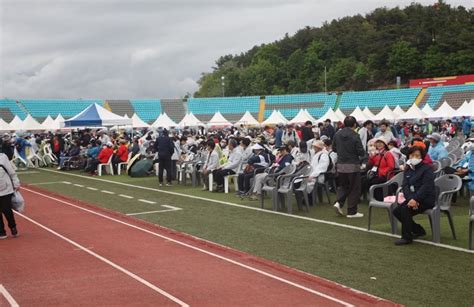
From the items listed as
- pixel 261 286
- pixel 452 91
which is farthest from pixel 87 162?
pixel 452 91

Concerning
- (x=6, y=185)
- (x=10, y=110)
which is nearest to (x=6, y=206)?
(x=6, y=185)

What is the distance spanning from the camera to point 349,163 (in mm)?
10922

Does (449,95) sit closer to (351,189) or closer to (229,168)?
(229,168)

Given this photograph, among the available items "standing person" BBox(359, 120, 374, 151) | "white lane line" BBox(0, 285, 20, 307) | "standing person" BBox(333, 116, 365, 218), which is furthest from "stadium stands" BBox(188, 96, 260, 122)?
"white lane line" BBox(0, 285, 20, 307)

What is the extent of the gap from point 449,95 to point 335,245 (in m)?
61.7

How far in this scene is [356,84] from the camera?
4006 inches

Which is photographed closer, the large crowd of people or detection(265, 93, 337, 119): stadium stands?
the large crowd of people

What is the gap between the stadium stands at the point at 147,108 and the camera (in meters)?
83.7

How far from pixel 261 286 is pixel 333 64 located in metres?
109

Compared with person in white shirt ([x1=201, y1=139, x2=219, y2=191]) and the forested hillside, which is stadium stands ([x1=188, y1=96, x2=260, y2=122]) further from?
person in white shirt ([x1=201, y1=139, x2=219, y2=191])

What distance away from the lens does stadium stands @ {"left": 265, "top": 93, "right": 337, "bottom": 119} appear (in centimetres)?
7706

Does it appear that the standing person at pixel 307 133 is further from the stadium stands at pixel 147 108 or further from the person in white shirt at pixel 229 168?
the stadium stands at pixel 147 108

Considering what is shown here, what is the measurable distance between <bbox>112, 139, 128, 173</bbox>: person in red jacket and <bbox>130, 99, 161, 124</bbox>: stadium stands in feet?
194

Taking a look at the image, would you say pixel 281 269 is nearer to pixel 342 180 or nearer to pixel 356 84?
pixel 342 180
